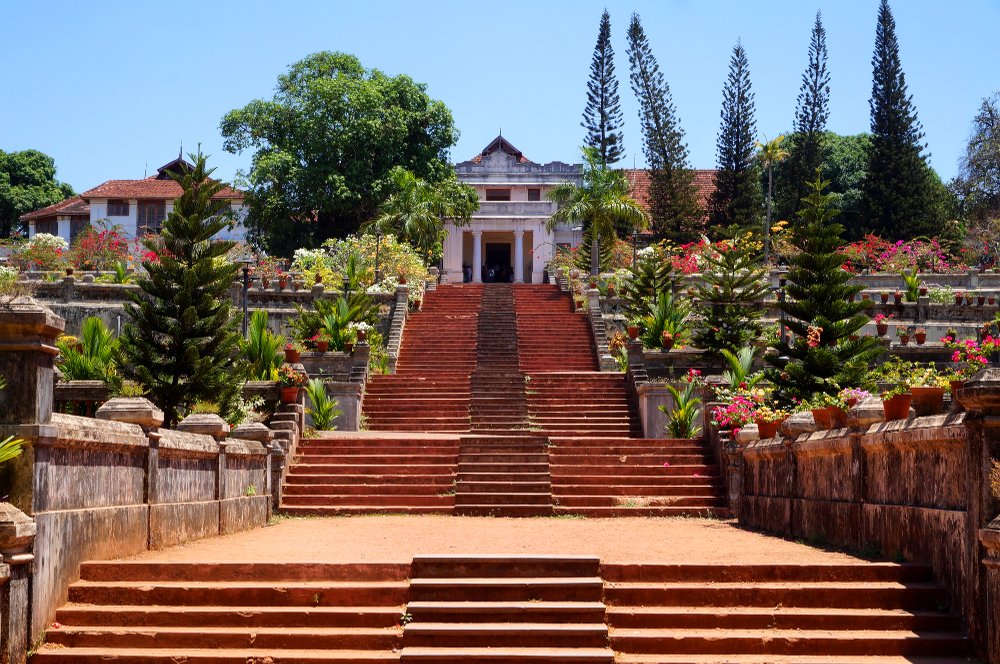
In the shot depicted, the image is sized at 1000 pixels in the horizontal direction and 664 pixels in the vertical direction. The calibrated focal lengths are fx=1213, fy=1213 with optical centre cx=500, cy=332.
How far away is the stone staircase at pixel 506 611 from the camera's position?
8031 mm

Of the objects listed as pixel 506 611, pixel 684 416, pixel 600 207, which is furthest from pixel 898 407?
pixel 600 207

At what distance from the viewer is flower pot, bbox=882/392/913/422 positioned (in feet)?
32.2

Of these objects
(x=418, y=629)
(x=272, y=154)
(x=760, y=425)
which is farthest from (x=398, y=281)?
(x=418, y=629)

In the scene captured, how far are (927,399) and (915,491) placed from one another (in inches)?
27.6

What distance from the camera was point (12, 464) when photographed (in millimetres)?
7645

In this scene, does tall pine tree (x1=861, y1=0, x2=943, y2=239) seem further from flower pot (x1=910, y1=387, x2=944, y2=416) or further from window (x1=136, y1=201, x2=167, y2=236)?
flower pot (x1=910, y1=387, x2=944, y2=416)

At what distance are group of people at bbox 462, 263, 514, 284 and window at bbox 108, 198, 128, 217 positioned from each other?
59.7ft

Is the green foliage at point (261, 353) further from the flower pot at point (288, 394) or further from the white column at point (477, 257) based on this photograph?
the white column at point (477, 257)

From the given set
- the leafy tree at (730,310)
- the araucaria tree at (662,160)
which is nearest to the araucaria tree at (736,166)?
the araucaria tree at (662,160)

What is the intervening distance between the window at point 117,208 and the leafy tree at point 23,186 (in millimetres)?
8691

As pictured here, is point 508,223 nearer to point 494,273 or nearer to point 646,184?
point 494,273

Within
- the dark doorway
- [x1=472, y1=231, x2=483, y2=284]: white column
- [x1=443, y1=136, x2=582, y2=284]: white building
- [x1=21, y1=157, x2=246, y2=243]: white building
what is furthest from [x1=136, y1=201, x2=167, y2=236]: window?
[x1=472, y1=231, x2=483, y2=284]: white column

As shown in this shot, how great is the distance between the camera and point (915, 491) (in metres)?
9.06

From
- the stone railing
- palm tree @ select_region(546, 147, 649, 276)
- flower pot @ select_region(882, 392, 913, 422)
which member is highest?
palm tree @ select_region(546, 147, 649, 276)
